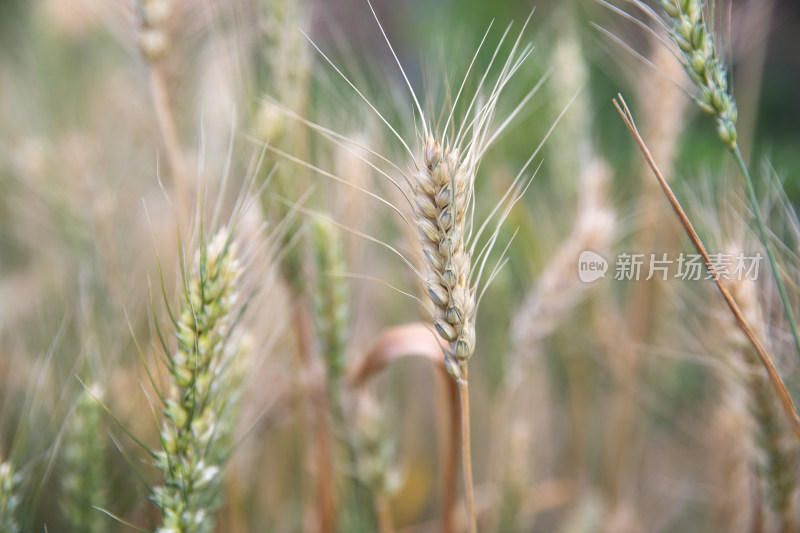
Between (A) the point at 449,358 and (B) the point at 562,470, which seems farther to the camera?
(B) the point at 562,470

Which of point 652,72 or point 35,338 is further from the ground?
point 652,72

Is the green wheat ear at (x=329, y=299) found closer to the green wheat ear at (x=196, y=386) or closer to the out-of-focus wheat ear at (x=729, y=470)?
the green wheat ear at (x=196, y=386)

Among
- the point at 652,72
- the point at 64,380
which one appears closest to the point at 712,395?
the point at 652,72

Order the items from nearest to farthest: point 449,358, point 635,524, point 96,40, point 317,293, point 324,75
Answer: point 449,358 < point 317,293 < point 324,75 < point 635,524 < point 96,40

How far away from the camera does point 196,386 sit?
1.20ft

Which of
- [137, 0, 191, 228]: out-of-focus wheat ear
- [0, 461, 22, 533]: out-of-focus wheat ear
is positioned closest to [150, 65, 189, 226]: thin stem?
[137, 0, 191, 228]: out-of-focus wheat ear

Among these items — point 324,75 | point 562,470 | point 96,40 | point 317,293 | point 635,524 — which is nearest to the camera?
point 317,293

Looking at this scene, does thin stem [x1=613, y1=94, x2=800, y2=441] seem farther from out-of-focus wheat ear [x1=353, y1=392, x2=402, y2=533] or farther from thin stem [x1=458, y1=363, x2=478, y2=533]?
out-of-focus wheat ear [x1=353, y1=392, x2=402, y2=533]

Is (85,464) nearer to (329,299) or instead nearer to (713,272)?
(329,299)

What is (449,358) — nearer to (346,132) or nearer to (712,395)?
(346,132)

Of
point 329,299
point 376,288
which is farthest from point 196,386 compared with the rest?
point 376,288

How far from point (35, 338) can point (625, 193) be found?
912mm

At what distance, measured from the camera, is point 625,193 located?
972 millimetres

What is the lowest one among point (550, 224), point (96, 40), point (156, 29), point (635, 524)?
point (635, 524)
